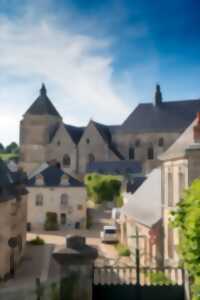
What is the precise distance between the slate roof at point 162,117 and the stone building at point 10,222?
35.5m

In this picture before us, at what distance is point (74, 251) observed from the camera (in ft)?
19.7

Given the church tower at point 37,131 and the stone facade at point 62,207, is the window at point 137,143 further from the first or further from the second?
the stone facade at point 62,207

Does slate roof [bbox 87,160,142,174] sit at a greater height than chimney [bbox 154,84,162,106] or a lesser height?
lesser

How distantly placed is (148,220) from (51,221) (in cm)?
1612

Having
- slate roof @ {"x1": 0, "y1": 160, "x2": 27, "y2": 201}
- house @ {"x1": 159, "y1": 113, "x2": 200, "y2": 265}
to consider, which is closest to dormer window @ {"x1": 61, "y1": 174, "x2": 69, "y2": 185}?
slate roof @ {"x1": 0, "y1": 160, "x2": 27, "y2": 201}

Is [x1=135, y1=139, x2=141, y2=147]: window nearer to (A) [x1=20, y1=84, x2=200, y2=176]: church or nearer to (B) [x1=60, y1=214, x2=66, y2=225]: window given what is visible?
(A) [x1=20, y1=84, x2=200, y2=176]: church

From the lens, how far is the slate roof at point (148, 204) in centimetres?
1575

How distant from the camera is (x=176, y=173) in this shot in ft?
44.1

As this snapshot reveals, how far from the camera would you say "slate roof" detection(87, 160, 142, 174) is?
151ft

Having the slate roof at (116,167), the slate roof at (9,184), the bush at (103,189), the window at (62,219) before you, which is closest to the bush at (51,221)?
the window at (62,219)


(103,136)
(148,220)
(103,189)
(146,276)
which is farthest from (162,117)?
(146,276)

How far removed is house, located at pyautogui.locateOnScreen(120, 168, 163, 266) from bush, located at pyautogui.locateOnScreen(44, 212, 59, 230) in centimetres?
971

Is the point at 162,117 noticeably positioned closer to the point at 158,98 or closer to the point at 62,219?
the point at 158,98

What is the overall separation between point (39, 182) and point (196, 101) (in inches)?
1275
